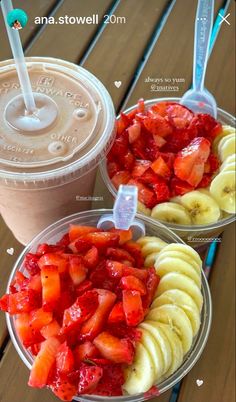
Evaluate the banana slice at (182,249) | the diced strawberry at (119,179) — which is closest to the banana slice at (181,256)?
the banana slice at (182,249)

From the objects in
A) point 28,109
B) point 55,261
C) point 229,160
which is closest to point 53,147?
point 28,109

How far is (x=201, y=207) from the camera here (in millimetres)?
1135

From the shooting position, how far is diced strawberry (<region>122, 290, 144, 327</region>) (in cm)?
89

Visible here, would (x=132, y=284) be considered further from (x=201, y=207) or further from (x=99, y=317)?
(x=201, y=207)

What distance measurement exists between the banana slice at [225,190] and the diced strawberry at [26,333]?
19.5 inches

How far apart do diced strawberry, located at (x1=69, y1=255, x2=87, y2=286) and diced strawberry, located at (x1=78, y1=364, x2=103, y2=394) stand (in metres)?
0.16

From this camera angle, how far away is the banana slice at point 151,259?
1.03 metres

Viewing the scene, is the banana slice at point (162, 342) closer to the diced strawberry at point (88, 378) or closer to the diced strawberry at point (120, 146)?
the diced strawberry at point (88, 378)

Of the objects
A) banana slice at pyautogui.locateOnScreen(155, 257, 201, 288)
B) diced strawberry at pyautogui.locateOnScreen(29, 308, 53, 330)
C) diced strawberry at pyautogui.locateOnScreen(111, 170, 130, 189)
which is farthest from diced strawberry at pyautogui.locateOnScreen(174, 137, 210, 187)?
diced strawberry at pyautogui.locateOnScreen(29, 308, 53, 330)

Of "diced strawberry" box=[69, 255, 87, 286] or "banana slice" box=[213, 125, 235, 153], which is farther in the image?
"banana slice" box=[213, 125, 235, 153]

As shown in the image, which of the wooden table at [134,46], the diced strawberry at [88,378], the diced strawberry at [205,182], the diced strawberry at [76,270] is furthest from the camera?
the wooden table at [134,46]

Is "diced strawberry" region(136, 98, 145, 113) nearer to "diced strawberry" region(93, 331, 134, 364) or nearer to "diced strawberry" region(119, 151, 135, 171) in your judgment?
"diced strawberry" region(119, 151, 135, 171)

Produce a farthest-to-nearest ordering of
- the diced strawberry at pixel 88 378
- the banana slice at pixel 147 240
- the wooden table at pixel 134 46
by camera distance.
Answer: the wooden table at pixel 134 46 → the banana slice at pixel 147 240 → the diced strawberry at pixel 88 378

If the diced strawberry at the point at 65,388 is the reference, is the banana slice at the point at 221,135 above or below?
above
